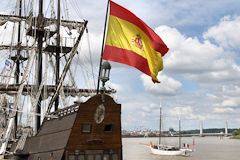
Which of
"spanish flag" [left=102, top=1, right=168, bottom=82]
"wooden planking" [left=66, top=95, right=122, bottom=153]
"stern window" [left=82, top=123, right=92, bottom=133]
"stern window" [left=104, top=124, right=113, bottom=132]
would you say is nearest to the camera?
"spanish flag" [left=102, top=1, right=168, bottom=82]

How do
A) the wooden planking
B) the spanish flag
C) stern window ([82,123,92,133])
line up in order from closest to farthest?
the spanish flag → the wooden planking → stern window ([82,123,92,133])

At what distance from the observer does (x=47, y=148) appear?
22797mm

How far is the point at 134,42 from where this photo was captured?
63.8 ft

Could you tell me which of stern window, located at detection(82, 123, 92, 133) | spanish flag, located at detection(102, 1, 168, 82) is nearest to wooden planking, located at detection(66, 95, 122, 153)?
stern window, located at detection(82, 123, 92, 133)

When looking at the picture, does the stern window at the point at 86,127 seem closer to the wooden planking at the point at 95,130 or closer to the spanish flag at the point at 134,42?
the wooden planking at the point at 95,130

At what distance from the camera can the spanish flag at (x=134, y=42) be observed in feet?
62.3

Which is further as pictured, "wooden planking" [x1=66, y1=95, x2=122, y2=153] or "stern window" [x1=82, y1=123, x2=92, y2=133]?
"stern window" [x1=82, y1=123, x2=92, y2=133]

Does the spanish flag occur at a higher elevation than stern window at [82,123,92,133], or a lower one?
higher

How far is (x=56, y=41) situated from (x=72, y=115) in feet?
51.4

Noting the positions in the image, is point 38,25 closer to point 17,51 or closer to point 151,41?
point 17,51

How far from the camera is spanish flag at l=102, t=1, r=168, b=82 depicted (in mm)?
19000

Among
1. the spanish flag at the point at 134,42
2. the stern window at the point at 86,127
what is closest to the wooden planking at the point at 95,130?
the stern window at the point at 86,127

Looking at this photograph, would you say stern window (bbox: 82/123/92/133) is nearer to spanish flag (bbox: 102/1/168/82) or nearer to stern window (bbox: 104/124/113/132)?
stern window (bbox: 104/124/113/132)

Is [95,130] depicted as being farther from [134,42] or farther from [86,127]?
[134,42]
